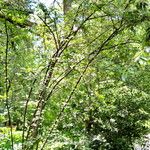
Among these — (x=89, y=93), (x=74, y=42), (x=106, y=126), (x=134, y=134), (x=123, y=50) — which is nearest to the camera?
(x=74, y=42)

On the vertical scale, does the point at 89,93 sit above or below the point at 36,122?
above

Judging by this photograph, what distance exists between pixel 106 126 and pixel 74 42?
9.66 feet

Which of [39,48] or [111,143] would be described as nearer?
[39,48]

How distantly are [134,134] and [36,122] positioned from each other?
4.03 meters

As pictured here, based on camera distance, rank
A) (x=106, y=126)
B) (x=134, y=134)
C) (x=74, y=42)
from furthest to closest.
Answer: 1. (x=134, y=134)
2. (x=106, y=126)
3. (x=74, y=42)

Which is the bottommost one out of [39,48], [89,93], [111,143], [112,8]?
[111,143]

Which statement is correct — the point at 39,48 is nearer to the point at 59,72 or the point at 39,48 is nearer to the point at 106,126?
the point at 59,72

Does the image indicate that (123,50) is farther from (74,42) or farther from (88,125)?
(88,125)

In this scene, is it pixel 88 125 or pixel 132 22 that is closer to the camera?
pixel 132 22

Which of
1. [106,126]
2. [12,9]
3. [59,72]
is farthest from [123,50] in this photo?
[106,126]

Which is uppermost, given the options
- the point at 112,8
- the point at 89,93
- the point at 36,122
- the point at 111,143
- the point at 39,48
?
the point at 112,8

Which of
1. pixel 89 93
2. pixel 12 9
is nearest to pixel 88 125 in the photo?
pixel 89 93

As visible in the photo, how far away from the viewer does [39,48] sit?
434 cm

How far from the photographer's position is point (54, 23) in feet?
13.0
